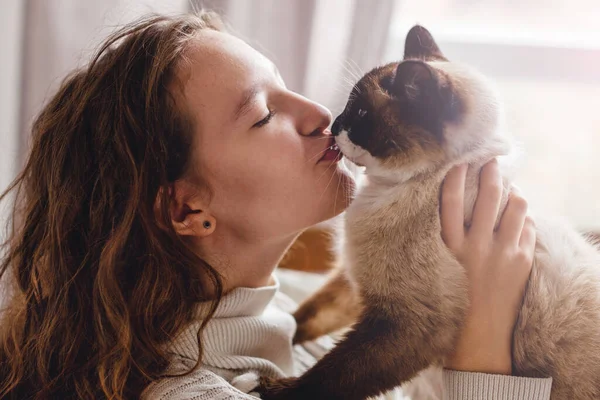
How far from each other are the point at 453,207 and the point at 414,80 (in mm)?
250

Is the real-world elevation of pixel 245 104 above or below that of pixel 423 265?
above

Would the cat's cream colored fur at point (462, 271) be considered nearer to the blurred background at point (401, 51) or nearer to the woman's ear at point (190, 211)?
the woman's ear at point (190, 211)

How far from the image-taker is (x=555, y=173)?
2.05 meters

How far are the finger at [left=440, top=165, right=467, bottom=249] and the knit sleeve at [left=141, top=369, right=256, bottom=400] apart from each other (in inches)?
18.8

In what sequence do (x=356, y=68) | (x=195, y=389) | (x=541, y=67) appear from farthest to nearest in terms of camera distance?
(x=541, y=67)
(x=356, y=68)
(x=195, y=389)

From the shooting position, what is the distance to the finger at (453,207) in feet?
3.50

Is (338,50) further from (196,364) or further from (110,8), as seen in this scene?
(196,364)

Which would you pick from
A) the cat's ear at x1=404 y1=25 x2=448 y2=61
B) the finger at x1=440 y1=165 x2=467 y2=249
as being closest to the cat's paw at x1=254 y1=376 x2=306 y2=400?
the finger at x1=440 y1=165 x2=467 y2=249

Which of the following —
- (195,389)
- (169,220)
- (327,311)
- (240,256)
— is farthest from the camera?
(327,311)

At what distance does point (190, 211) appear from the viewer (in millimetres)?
1124

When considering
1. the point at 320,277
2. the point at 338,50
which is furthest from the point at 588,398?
the point at 338,50

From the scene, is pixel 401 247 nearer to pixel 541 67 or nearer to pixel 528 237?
pixel 528 237

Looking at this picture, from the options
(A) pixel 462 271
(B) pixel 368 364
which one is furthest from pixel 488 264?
(B) pixel 368 364

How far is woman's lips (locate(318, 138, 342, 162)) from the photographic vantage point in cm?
115
